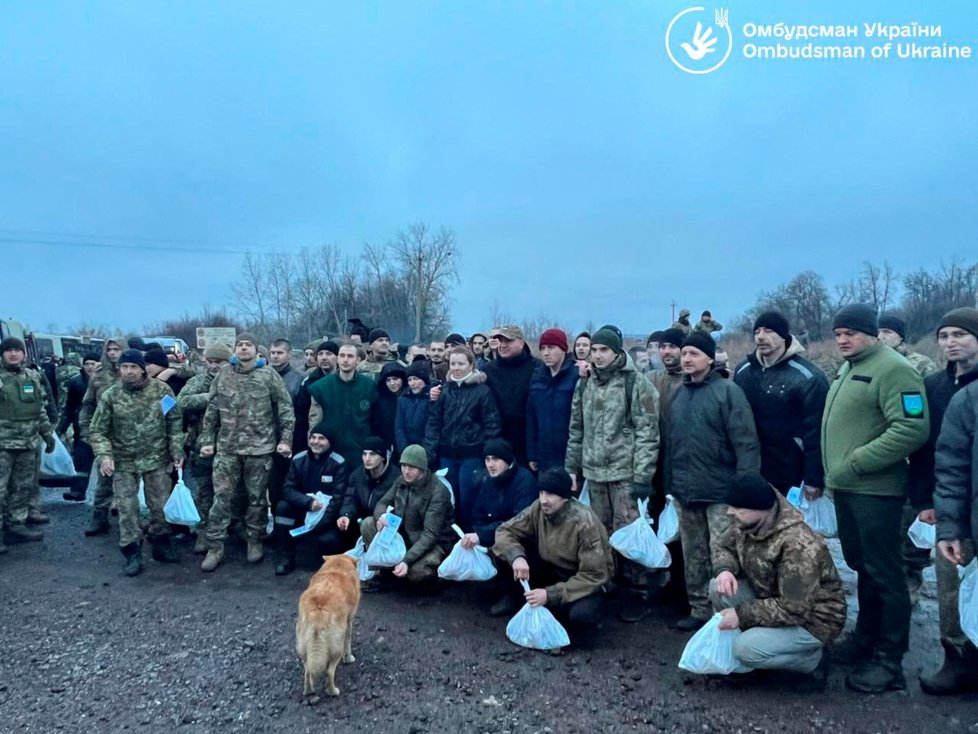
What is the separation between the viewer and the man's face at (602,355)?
215 inches

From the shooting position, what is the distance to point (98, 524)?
303 inches

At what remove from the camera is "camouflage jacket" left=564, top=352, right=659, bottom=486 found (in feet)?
17.3

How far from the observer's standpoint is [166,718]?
12.7 feet

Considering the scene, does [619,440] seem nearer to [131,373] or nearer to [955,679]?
[955,679]

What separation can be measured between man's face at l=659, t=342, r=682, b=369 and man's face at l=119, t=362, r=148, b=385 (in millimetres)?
4865

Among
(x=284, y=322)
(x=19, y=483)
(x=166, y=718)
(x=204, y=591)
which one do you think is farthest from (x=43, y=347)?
(x=166, y=718)

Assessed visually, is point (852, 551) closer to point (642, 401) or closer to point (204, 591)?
point (642, 401)

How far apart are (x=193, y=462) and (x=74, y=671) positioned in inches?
118

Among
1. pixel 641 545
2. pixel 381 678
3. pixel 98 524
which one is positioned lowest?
pixel 381 678

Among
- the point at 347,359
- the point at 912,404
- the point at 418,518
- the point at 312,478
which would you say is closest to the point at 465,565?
the point at 418,518

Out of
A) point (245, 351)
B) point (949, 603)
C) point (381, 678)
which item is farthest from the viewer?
point (245, 351)

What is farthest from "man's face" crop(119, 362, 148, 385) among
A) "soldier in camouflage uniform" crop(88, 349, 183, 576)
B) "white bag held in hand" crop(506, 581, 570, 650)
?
"white bag held in hand" crop(506, 581, 570, 650)

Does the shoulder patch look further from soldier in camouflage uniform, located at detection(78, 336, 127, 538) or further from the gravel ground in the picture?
soldier in camouflage uniform, located at detection(78, 336, 127, 538)

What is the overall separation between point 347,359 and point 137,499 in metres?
2.39
